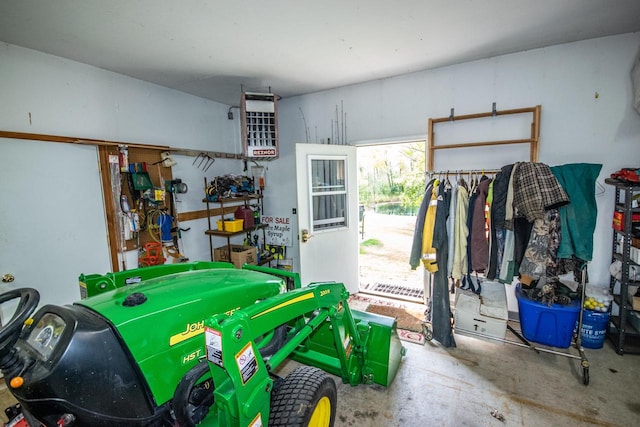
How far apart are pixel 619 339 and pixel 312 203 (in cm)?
293

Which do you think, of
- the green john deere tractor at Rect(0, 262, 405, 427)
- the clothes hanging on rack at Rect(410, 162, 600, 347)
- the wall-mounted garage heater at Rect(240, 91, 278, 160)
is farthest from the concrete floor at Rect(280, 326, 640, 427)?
the wall-mounted garage heater at Rect(240, 91, 278, 160)

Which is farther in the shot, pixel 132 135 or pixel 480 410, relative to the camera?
pixel 132 135

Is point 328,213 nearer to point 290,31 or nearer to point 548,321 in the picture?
point 290,31

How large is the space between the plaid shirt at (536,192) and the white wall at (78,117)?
3450mm

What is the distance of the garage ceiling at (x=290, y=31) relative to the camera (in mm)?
1849

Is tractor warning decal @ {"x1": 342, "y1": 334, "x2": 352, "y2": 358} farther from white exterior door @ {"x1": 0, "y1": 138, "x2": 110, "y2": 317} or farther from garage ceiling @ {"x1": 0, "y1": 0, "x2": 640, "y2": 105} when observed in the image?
white exterior door @ {"x1": 0, "y1": 138, "x2": 110, "y2": 317}

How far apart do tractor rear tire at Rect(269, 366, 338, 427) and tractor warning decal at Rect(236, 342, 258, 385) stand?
26 centimetres

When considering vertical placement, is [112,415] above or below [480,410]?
above

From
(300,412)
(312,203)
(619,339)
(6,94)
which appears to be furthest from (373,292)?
(6,94)

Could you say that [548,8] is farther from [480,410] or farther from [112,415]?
[112,415]

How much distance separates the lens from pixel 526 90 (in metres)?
2.68

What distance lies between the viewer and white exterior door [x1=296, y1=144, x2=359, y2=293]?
3197mm

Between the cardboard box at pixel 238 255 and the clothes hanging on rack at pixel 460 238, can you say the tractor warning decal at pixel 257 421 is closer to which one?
the clothes hanging on rack at pixel 460 238

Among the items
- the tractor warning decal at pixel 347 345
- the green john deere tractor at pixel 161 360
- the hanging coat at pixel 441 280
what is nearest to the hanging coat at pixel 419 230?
the hanging coat at pixel 441 280
